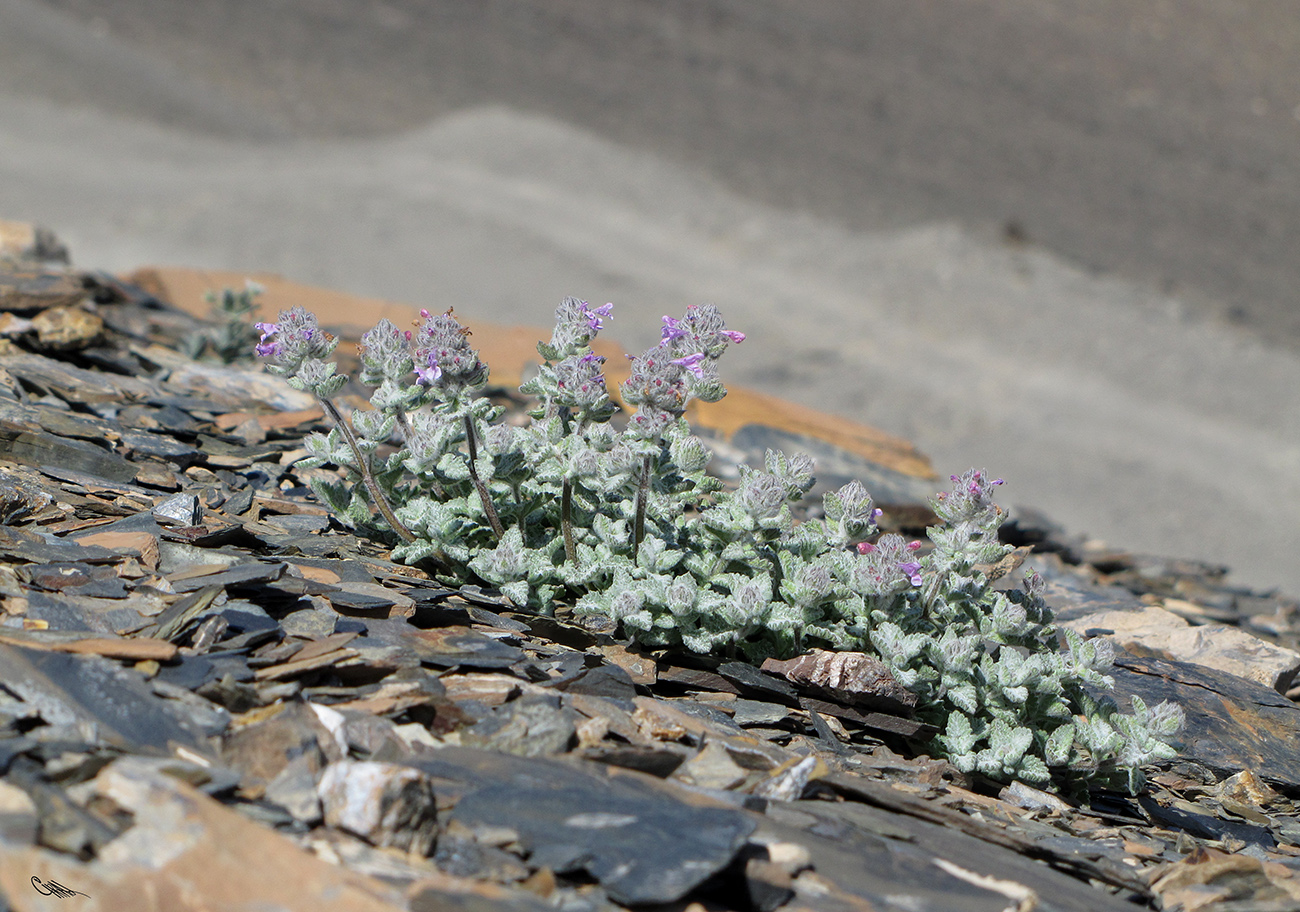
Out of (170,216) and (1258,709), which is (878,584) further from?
(170,216)

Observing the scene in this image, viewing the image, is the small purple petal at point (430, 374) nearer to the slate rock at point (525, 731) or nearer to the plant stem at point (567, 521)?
the plant stem at point (567, 521)

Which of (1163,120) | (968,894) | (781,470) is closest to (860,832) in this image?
(968,894)

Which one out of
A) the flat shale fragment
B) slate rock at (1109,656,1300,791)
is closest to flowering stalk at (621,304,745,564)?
the flat shale fragment

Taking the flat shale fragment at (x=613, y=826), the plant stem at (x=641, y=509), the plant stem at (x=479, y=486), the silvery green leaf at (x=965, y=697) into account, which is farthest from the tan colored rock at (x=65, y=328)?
the silvery green leaf at (x=965, y=697)

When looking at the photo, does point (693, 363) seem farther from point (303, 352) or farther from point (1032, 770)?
point (1032, 770)

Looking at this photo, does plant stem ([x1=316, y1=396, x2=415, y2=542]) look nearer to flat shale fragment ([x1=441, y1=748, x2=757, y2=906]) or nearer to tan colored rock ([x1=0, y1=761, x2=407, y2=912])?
flat shale fragment ([x1=441, y1=748, x2=757, y2=906])
